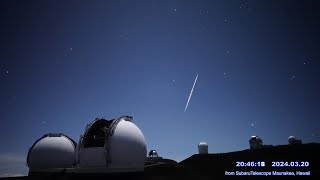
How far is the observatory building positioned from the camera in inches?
798

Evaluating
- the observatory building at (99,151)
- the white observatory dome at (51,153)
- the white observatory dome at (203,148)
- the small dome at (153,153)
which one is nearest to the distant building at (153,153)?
the small dome at (153,153)

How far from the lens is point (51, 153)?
24141 mm

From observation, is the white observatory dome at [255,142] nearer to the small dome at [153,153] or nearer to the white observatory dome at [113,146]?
the small dome at [153,153]

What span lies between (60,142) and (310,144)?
25586 millimetres

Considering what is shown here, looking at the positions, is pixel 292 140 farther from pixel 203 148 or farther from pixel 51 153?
pixel 51 153

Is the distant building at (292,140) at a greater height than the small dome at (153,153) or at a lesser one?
greater

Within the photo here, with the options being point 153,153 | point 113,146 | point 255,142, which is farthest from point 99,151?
point 255,142

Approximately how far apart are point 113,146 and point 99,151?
3.97ft

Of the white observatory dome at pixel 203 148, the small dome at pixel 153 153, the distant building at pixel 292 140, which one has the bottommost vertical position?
the small dome at pixel 153 153

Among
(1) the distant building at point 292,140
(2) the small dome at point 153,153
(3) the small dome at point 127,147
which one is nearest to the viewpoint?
(3) the small dome at point 127,147

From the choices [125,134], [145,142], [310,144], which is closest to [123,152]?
[125,134]

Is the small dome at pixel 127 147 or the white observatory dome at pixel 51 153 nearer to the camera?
the small dome at pixel 127 147

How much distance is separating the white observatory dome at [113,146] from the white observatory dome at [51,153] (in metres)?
3.97

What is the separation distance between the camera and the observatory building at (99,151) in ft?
66.5
